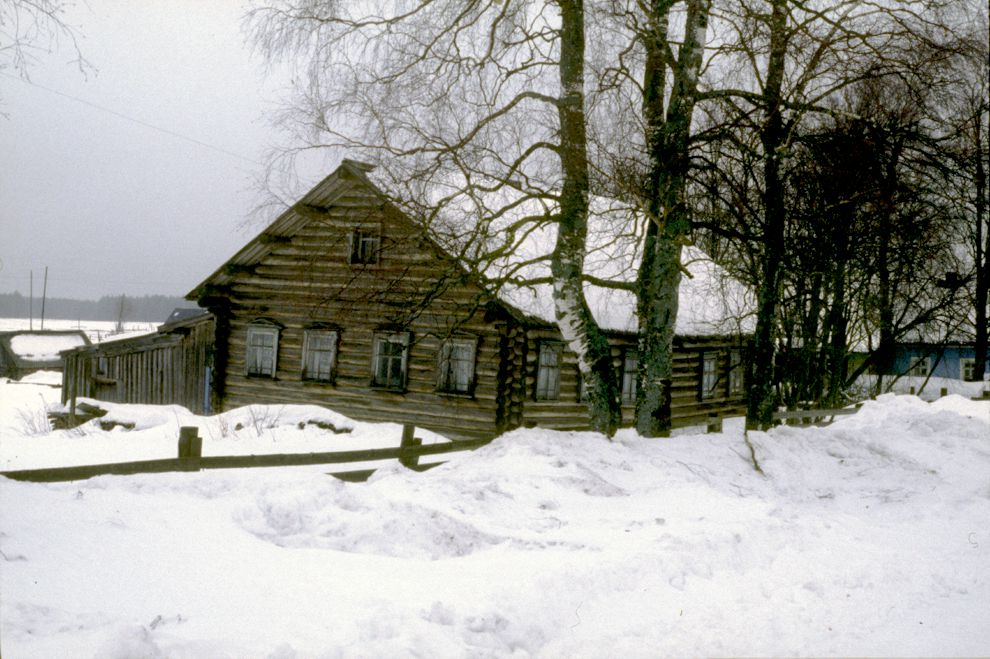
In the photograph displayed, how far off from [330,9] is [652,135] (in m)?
5.15

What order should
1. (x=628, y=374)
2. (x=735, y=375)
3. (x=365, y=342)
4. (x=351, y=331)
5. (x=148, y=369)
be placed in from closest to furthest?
(x=365, y=342), (x=351, y=331), (x=628, y=374), (x=148, y=369), (x=735, y=375)

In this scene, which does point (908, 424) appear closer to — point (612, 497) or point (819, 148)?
point (819, 148)

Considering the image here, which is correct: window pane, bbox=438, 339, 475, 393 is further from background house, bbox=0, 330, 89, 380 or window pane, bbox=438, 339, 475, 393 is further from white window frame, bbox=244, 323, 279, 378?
background house, bbox=0, 330, 89, 380

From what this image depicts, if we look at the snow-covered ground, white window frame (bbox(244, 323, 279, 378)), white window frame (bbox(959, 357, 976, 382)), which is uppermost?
white window frame (bbox(959, 357, 976, 382))

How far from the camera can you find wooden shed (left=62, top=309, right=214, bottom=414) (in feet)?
70.3

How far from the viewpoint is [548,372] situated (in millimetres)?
18375

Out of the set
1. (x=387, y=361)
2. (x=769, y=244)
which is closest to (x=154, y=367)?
(x=387, y=361)

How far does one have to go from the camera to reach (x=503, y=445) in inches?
361

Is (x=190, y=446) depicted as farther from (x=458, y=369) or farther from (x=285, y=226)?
(x=285, y=226)

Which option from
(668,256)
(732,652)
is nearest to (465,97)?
(668,256)

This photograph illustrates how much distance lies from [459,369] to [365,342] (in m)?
2.64

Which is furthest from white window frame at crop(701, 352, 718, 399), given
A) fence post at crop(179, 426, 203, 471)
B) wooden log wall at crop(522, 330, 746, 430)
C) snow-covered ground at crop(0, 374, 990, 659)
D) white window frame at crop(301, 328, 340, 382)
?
fence post at crop(179, 426, 203, 471)

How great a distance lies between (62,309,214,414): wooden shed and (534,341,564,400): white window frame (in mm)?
9619

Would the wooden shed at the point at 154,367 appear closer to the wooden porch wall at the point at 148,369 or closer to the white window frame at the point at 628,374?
the wooden porch wall at the point at 148,369
